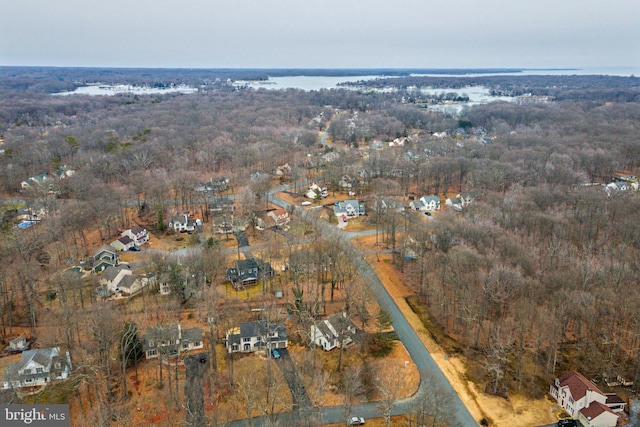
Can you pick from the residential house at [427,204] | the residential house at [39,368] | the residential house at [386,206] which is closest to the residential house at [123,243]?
the residential house at [39,368]

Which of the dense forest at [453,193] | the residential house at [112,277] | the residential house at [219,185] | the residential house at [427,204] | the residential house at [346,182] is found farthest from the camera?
the residential house at [346,182]

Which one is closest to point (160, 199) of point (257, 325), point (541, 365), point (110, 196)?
point (110, 196)

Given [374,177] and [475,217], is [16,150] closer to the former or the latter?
[374,177]

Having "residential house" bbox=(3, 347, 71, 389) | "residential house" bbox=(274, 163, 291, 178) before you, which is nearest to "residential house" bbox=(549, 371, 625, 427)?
"residential house" bbox=(3, 347, 71, 389)

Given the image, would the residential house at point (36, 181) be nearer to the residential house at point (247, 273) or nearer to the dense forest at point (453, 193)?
the dense forest at point (453, 193)

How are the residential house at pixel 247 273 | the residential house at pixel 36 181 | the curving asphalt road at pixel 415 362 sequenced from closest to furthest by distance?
→ the curving asphalt road at pixel 415 362 < the residential house at pixel 247 273 < the residential house at pixel 36 181

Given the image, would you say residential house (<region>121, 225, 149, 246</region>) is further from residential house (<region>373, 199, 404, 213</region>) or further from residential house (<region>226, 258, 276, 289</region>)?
residential house (<region>373, 199, 404, 213</region>)

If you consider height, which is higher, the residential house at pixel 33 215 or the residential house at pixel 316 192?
the residential house at pixel 316 192
